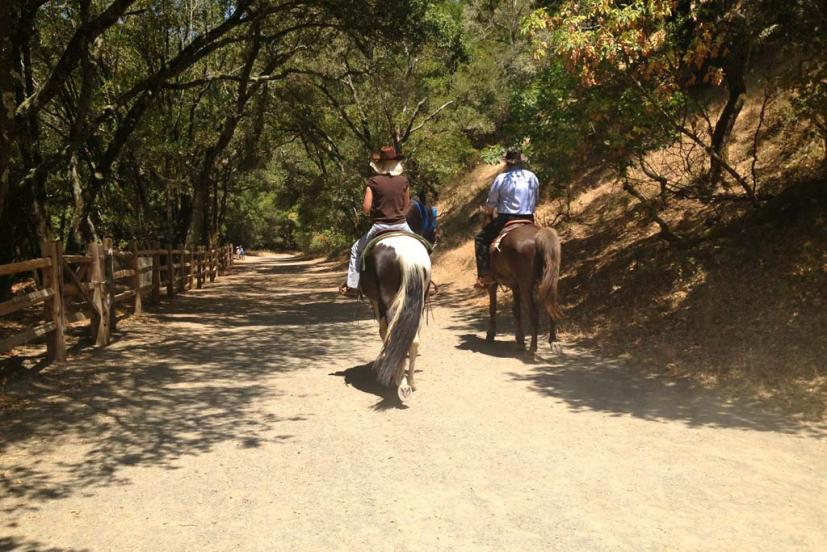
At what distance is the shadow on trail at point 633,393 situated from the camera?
5.61 meters

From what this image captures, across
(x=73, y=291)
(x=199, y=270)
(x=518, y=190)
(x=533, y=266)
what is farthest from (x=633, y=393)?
(x=199, y=270)

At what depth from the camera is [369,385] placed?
7078mm

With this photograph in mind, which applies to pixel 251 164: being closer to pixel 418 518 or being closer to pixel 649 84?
pixel 649 84

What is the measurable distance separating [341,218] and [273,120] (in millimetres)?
14775

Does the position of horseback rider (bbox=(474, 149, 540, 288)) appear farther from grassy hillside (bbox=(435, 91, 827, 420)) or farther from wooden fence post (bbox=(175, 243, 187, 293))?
wooden fence post (bbox=(175, 243, 187, 293))

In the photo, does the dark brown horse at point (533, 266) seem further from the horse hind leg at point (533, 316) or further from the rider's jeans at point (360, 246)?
the rider's jeans at point (360, 246)

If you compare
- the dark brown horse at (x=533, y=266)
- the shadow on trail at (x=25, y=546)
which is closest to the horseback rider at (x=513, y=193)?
the dark brown horse at (x=533, y=266)

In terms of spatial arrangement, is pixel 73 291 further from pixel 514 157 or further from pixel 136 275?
pixel 514 157

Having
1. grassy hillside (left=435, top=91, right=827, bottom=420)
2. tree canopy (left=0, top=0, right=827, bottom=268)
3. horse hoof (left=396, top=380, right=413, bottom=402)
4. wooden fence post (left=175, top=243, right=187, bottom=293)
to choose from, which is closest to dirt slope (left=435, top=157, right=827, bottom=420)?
grassy hillside (left=435, top=91, right=827, bottom=420)

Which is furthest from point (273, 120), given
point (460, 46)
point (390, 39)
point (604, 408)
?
point (604, 408)

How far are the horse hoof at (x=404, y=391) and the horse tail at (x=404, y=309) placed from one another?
12cm

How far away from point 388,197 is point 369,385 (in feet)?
6.94

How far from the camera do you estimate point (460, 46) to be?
17.4 m

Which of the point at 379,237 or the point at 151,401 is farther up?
the point at 379,237
